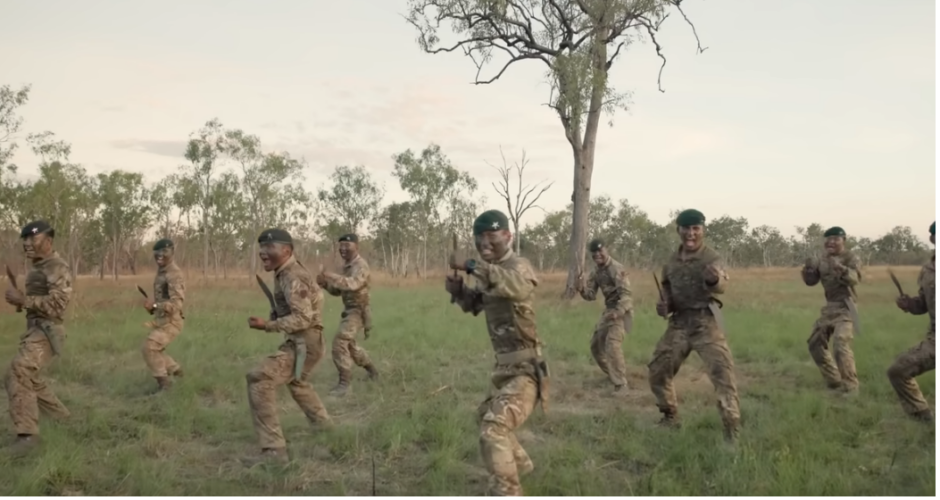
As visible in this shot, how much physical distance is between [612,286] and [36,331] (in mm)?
6251

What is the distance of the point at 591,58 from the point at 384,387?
13455 millimetres

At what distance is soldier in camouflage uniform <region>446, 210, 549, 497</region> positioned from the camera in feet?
14.1

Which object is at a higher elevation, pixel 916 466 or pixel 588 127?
pixel 588 127

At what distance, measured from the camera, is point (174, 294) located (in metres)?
8.27

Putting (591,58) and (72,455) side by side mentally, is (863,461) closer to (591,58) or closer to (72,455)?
(72,455)

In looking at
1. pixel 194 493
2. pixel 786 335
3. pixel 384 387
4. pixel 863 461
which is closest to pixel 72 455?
pixel 194 493

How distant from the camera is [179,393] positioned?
7.64 metres

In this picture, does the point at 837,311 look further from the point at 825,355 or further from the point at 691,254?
the point at 691,254

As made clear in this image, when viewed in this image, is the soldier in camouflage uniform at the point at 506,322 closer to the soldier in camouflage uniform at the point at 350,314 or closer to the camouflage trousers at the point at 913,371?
the soldier in camouflage uniform at the point at 350,314

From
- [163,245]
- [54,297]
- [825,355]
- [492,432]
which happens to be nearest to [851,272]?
[825,355]

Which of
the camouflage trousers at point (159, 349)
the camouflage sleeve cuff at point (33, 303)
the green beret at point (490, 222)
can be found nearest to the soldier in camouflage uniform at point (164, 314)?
the camouflage trousers at point (159, 349)

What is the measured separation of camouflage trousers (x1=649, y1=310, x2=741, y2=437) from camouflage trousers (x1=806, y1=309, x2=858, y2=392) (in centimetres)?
264

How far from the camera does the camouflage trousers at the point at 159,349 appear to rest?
7.84 meters

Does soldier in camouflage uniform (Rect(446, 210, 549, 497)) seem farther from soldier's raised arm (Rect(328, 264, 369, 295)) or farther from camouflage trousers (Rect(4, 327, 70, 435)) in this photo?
camouflage trousers (Rect(4, 327, 70, 435))
